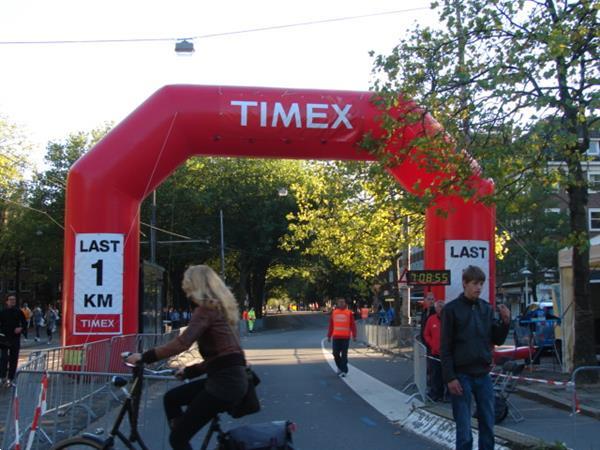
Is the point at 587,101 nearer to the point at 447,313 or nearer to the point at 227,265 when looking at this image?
the point at 447,313

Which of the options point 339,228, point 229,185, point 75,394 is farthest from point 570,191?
point 229,185

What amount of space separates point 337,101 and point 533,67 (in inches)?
154

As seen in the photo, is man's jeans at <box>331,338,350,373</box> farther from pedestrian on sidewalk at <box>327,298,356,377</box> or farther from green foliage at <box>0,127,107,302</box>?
green foliage at <box>0,127,107,302</box>

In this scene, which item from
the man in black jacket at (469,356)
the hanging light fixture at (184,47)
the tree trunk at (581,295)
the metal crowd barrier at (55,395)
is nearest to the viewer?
the man in black jacket at (469,356)

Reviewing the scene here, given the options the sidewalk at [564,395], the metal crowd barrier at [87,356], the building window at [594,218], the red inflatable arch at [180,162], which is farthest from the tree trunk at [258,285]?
the sidewalk at [564,395]

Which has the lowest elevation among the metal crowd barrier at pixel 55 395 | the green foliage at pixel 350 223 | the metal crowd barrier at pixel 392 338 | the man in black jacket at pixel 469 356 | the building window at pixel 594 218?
the metal crowd barrier at pixel 392 338

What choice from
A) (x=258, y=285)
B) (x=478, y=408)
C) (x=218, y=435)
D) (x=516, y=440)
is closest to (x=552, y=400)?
(x=516, y=440)

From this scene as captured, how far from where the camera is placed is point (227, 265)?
2345 inches

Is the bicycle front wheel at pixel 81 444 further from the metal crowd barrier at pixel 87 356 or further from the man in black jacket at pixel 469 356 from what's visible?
the man in black jacket at pixel 469 356

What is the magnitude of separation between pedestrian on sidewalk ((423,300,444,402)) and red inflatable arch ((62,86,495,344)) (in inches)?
67.7

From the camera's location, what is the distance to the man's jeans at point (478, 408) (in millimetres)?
6395

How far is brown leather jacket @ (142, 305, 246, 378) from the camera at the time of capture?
5.12m

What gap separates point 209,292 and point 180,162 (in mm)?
9853

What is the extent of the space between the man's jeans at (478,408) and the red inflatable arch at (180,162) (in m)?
7.34
